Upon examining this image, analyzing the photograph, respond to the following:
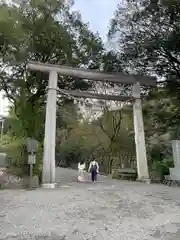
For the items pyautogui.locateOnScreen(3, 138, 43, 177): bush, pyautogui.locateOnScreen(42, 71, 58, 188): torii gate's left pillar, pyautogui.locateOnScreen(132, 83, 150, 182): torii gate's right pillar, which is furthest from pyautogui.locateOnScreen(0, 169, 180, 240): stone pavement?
pyautogui.locateOnScreen(132, 83, 150, 182): torii gate's right pillar

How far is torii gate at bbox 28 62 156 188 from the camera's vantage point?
10.8m

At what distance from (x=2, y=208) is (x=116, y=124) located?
1568 cm

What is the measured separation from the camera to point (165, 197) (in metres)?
8.36

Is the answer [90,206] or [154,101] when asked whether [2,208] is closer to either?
[90,206]

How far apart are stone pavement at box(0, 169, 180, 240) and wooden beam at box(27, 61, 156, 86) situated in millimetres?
5776

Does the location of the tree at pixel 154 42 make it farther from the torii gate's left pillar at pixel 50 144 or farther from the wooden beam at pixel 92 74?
the torii gate's left pillar at pixel 50 144

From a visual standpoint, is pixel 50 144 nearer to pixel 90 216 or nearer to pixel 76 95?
pixel 76 95

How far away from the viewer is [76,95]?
42.4 feet

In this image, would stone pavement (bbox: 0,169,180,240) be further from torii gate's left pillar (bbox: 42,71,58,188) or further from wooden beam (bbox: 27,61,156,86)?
wooden beam (bbox: 27,61,156,86)

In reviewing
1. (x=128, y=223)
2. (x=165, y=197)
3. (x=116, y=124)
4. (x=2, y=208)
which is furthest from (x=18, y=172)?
(x=116, y=124)

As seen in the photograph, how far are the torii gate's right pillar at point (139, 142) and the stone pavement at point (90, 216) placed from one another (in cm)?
371

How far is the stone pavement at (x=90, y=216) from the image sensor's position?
464 cm

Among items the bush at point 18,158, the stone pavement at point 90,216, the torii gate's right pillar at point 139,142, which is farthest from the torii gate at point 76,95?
the stone pavement at point 90,216

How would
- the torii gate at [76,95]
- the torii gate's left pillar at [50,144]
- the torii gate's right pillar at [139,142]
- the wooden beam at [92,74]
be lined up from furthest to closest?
the torii gate's right pillar at [139,142] → the wooden beam at [92,74] → the torii gate at [76,95] → the torii gate's left pillar at [50,144]
